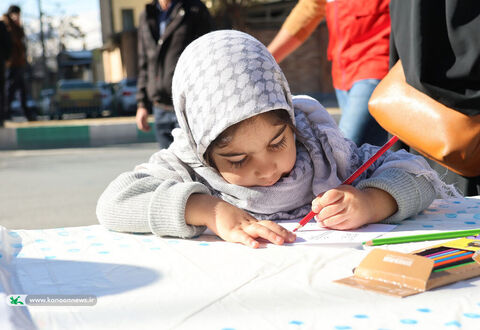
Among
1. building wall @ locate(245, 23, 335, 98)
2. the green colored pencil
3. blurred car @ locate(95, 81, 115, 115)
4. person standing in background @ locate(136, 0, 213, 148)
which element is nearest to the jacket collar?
person standing in background @ locate(136, 0, 213, 148)

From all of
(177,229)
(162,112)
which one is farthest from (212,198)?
(162,112)

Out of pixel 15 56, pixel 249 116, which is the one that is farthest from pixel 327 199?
pixel 15 56

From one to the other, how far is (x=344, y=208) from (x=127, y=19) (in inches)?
1128

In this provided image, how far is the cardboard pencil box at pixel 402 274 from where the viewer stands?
0.91 metres

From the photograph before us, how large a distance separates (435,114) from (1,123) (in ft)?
28.6

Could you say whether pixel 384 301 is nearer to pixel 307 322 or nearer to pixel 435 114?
pixel 307 322

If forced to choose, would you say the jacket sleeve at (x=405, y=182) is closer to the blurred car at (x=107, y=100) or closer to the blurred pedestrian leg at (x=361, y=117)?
the blurred pedestrian leg at (x=361, y=117)

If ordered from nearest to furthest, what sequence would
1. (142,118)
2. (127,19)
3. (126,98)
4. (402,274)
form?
(402,274) → (142,118) → (126,98) → (127,19)

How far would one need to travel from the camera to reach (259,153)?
138cm

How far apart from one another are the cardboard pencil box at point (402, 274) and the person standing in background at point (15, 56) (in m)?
8.92

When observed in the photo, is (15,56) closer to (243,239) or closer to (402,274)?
(243,239)

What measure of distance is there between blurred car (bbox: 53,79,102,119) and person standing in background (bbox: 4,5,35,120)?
5.99 metres

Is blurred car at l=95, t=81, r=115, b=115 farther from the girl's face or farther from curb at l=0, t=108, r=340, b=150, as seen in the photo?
the girl's face

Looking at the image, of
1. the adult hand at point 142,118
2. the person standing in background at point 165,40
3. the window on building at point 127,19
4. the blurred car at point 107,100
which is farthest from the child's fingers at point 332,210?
the window on building at point 127,19
